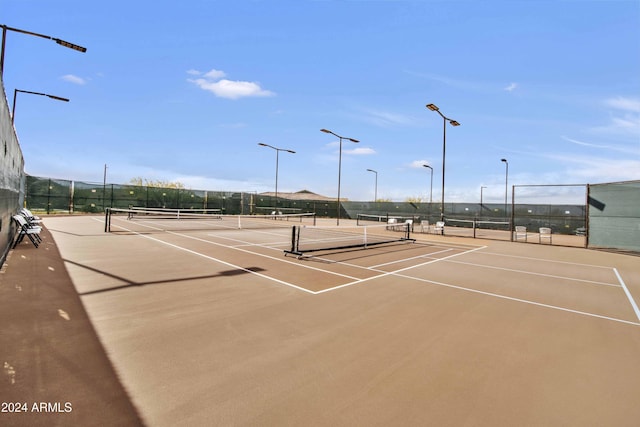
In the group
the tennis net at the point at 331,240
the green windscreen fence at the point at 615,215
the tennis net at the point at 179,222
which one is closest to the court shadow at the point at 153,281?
the tennis net at the point at 331,240

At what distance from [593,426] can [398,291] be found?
385 cm

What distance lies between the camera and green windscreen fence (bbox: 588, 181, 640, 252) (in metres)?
14.2

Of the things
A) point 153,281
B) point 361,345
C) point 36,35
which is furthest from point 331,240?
point 36,35

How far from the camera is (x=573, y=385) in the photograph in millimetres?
2996

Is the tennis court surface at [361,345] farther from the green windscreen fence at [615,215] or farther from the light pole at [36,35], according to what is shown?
the green windscreen fence at [615,215]

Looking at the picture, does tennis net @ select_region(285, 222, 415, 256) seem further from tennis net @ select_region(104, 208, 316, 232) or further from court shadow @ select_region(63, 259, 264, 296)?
court shadow @ select_region(63, 259, 264, 296)

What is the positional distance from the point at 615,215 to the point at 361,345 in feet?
58.0

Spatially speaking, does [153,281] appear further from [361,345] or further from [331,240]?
[331,240]

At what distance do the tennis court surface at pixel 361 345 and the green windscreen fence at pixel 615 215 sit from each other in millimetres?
9098

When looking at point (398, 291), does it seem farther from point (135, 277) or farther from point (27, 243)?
point (27, 243)

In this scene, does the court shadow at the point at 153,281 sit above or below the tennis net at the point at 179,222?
below

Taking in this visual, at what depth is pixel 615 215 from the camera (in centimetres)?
1491

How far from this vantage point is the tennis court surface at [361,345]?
2537 millimetres

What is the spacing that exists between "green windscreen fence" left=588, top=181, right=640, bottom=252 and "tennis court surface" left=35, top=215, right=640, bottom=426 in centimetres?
910
